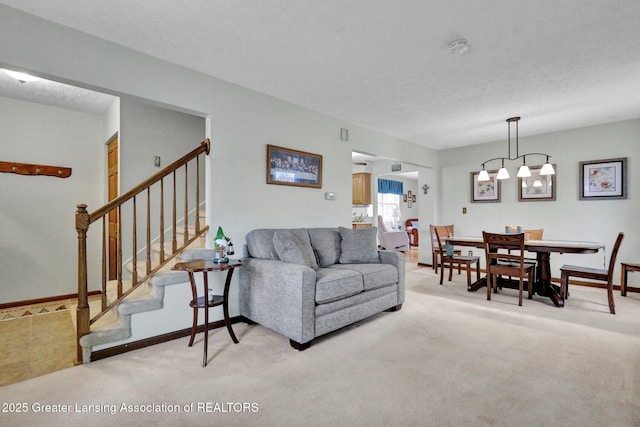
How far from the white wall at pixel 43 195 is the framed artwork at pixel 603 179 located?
7.05 metres

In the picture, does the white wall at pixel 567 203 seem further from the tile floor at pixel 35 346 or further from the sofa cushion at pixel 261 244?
the tile floor at pixel 35 346

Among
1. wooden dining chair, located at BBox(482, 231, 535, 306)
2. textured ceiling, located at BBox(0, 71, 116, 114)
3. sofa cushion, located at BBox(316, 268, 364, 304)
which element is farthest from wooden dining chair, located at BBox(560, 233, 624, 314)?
textured ceiling, located at BBox(0, 71, 116, 114)

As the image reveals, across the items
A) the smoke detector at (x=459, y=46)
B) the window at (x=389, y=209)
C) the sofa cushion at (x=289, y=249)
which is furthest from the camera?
the window at (x=389, y=209)

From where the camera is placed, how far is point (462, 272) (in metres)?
5.84

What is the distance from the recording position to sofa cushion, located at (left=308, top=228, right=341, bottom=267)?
3.45 metres

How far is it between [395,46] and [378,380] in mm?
2472

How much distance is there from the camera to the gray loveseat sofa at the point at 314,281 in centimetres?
254

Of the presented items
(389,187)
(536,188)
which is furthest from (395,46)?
(389,187)

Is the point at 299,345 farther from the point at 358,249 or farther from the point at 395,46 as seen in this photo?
the point at 395,46

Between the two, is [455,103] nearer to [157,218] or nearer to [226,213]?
[226,213]

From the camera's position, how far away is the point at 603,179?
4.64 m

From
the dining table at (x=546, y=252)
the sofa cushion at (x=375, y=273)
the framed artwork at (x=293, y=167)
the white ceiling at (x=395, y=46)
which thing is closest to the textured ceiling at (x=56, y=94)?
the white ceiling at (x=395, y=46)

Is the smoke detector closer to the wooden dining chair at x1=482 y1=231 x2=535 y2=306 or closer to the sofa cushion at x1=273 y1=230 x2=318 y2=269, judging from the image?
the sofa cushion at x1=273 y1=230 x2=318 y2=269

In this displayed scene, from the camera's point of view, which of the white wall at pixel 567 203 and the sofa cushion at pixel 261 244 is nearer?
the sofa cushion at pixel 261 244
